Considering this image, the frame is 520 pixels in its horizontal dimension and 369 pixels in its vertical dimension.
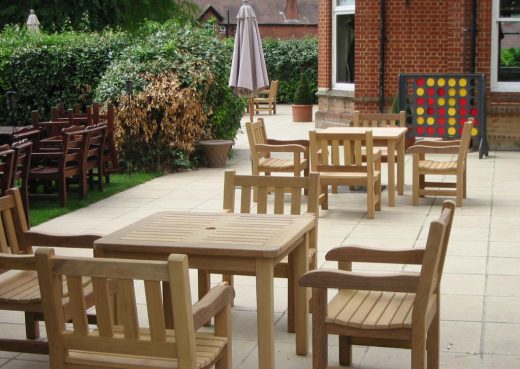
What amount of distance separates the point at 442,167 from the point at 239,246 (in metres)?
6.58

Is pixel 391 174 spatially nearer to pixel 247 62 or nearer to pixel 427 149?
pixel 427 149

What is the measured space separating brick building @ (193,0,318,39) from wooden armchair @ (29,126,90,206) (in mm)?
38130

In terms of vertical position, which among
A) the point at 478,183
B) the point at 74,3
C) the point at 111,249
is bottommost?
the point at 478,183

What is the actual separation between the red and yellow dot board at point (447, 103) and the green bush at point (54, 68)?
516cm

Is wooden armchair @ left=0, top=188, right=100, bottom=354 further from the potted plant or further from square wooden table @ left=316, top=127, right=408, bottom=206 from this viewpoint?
the potted plant

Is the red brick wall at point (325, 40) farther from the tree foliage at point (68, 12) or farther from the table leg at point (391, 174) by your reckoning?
the tree foliage at point (68, 12)

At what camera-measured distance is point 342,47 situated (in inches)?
789

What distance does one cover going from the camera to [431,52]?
18.0 m

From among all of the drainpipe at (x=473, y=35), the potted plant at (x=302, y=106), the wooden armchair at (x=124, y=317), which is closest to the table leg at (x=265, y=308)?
the wooden armchair at (x=124, y=317)

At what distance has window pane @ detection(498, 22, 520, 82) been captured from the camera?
17.3m

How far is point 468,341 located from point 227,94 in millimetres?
10274

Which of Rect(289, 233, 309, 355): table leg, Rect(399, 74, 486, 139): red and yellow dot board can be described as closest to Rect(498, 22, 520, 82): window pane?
Rect(399, 74, 486, 139): red and yellow dot board

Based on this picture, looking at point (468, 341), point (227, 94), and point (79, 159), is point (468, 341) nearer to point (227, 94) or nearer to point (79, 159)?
point (79, 159)

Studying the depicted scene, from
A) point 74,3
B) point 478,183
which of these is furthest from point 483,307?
point 74,3
